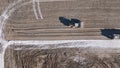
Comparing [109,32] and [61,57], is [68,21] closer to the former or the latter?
[61,57]

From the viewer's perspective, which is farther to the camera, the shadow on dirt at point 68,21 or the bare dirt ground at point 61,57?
the shadow on dirt at point 68,21

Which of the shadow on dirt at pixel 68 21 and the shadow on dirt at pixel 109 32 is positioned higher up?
the shadow on dirt at pixel 68 21

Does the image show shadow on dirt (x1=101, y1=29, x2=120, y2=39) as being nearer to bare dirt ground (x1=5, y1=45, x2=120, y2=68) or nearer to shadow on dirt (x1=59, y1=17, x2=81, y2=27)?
bare dirt ground (x1=5, y1=45, x2=120, y2=68)

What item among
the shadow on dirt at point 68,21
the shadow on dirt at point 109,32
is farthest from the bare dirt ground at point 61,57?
the shadow on dirt at point 68,21

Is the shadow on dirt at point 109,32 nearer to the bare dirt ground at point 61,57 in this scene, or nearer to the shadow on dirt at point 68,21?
the bare dirt ground at point 61,57

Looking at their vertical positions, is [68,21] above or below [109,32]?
above

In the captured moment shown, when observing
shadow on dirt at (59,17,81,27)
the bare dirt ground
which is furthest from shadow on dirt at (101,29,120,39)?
shadow on dirt at (59,17,81,27)

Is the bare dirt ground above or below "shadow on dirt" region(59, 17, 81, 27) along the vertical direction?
below

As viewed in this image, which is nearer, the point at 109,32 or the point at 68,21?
the point at 109,32

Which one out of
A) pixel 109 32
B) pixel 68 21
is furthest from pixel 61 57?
pixel 109 32

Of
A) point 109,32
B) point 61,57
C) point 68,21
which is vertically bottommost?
point 61,57

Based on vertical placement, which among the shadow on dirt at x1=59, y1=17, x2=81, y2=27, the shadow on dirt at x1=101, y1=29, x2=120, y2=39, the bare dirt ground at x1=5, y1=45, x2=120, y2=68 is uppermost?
the shadow on dirt at x1=59, y1=17, x2=81, y2=27

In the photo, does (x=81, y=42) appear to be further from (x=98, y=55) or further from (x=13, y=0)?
(x=13, y=0)

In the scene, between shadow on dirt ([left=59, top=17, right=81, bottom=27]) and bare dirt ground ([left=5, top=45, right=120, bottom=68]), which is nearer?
bare dirt ground ([left=5, top=45, right=120, bottom=68])
